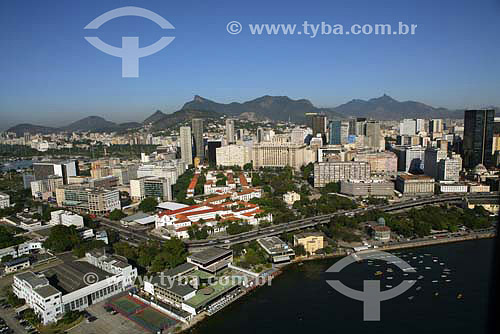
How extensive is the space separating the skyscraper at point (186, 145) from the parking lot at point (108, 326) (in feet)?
30.9

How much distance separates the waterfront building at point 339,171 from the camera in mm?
9562

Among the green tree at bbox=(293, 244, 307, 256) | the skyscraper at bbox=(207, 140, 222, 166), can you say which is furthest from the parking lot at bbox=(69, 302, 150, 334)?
the skyscraper at bbox=(207, 140, 222, 166)

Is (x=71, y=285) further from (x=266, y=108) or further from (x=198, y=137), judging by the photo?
(x=266, y=108)

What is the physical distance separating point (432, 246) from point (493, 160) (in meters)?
5.88

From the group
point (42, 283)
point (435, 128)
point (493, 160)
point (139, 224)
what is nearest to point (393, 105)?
point (435, 128)

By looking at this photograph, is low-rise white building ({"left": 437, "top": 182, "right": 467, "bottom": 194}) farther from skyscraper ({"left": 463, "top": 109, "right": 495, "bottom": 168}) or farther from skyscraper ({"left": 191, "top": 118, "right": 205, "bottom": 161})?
skyscraper ({"left": 191, "top": 118, "right": 205, "bottom": 161})

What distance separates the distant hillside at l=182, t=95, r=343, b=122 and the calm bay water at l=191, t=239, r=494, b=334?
31954 mm

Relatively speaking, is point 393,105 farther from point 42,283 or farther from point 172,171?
point 42,283

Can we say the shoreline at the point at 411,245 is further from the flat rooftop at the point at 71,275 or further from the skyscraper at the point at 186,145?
the skyscraper at the point at 186,145

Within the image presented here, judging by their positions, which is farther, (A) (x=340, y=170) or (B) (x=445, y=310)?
(A) (x=340, y=170)

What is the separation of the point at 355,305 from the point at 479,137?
8.06 metres

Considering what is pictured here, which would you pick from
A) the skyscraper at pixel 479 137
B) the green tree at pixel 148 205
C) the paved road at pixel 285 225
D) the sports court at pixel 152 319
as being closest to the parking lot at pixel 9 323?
the sports court at pixel 152 319

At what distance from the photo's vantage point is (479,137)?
32.0 ft

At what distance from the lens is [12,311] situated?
12.8 feet
